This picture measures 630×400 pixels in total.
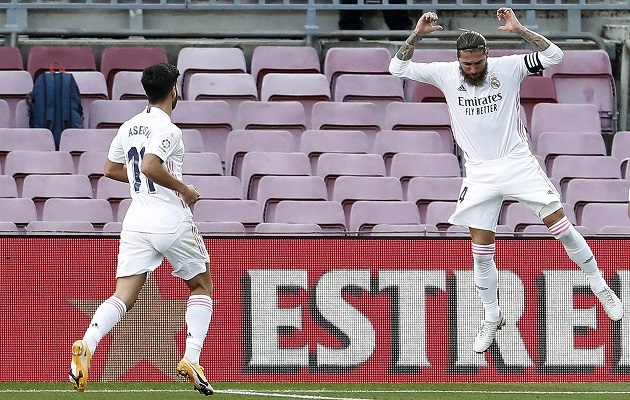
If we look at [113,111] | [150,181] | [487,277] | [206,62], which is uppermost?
[206,62]

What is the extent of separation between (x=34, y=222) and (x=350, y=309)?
2.77 meters

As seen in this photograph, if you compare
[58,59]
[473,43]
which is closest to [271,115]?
[58,59]

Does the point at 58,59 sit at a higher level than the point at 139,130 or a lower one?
higher

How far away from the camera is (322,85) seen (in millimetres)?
13414

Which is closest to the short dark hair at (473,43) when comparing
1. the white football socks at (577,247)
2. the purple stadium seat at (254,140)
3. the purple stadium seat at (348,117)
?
the white football socks at (577,247)

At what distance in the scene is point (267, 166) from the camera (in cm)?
1226

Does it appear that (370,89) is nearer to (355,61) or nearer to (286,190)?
(355,61)

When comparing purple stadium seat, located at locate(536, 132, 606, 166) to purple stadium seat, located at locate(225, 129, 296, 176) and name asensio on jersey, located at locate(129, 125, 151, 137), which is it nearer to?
purple stadium seat, located at locate(225, 129, 296, 176)

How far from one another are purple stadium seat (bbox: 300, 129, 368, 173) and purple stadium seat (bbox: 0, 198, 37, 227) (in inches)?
102

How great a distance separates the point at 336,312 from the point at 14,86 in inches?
187

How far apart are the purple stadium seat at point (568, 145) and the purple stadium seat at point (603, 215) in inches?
40.0

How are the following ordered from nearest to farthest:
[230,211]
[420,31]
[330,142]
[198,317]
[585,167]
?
1. [198,317]
2. [420,31]
3. [230,211]
4. [330,142]
5. [585,167]

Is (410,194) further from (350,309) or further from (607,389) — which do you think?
(607,389)

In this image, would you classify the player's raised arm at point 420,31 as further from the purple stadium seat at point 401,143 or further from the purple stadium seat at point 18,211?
the purple stadium seat at point 18,211
